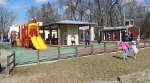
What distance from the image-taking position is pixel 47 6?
253 ft

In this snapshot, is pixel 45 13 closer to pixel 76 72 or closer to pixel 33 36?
pixel 33 36

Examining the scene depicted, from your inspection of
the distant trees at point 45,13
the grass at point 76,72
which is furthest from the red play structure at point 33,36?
the distant trees at point 45,13

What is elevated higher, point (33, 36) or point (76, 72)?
point (33, 36)

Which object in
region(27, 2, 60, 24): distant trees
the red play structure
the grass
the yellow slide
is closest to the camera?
the grass

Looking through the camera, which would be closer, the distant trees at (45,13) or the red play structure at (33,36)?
the red play structure at (33,36)

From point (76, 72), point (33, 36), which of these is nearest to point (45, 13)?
point (33, 36)

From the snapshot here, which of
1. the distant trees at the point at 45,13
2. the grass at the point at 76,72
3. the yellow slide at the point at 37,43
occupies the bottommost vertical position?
the grass at the point at 76,72

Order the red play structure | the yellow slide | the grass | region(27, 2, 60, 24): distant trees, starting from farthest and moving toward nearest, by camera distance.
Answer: region(27, 2, 60, 24): distant trees
the red play structure
the yellow slide
the grass

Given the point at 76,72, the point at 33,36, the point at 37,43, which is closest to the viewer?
the point at 76,72

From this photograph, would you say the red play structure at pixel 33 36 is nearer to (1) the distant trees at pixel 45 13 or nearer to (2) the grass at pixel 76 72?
(2) the grass at pixel 76 72

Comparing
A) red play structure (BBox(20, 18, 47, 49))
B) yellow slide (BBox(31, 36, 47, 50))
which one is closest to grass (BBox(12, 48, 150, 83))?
yellow slide (BBox(31, 36, 47, 50))

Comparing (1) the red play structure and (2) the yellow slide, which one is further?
(1) the red play structure

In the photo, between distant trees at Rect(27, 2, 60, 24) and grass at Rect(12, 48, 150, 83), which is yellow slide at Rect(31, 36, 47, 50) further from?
distant trees at Rect(27, 2, 60, 24)

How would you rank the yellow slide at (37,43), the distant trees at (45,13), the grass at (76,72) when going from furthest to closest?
the distant trees at (45,13)
the yellow slide at (37,43)
the grass at (76,72)
